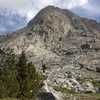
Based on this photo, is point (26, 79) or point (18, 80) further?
point (18, 80)

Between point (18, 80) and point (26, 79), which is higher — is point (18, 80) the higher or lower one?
the lower one

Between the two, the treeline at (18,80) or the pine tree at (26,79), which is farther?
the pine tree at (26,79)

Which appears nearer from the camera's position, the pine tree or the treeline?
the treeline

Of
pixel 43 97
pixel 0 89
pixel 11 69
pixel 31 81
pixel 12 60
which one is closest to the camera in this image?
pixel 43 97

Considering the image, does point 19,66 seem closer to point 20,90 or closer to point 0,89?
point 20,90

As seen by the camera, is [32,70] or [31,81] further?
[32,70]

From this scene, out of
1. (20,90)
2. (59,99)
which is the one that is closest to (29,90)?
(20,90)

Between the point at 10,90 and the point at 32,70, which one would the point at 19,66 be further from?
the point at 10,90

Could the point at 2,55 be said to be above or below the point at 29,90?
above

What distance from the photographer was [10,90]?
72.8 metres

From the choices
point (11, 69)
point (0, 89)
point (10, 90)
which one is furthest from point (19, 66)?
point (0, 89)

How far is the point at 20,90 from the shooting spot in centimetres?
8119

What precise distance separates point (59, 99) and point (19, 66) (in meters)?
35.5

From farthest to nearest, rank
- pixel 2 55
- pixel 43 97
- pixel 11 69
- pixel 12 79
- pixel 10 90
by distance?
pixel 2 55 < pixel 11 69 < pixel 12 79 < pixel 10 90 < pixel 43 97
